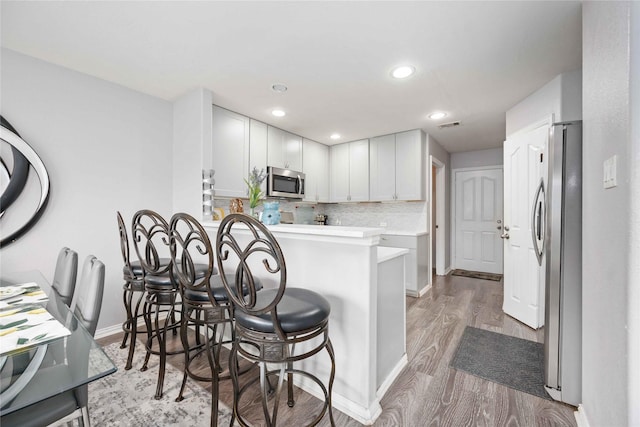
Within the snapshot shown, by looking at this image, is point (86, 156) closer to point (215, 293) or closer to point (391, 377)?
point (215, 293)

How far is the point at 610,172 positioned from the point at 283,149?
341cm

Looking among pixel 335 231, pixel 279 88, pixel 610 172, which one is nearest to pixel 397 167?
pixel 279 88

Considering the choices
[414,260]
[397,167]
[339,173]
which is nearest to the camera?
[414,260]

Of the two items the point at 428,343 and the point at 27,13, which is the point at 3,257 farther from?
the point at 428,343

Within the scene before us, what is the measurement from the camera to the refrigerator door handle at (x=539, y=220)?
2.39 metres

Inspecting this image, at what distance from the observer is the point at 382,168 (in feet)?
14.1

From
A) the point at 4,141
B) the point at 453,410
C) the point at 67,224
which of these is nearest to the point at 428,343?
the point at 453,410

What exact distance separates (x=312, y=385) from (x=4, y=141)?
283 cm

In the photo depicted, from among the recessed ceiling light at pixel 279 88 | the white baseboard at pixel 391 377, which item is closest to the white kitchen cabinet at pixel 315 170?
the recessed ceiling light at pixel 279 88

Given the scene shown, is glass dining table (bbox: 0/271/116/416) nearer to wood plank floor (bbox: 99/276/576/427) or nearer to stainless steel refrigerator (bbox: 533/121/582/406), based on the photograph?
wood plank floor (bbox: 99/276/576/427)

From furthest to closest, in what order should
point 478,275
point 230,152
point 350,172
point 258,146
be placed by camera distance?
point 478,275 < point 350,172 < point 258,146 < point 230,152

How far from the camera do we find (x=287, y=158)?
13.2 feet

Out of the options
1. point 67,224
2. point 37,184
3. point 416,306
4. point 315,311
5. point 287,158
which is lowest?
point 416,306

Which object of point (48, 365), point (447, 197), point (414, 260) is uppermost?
point (447, 197)
